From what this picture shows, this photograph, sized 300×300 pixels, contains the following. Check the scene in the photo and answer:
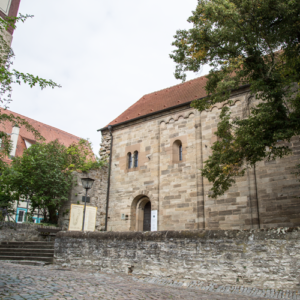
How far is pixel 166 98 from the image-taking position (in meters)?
19.9

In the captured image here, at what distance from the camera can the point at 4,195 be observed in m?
17.1

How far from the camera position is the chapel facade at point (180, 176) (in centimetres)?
1286

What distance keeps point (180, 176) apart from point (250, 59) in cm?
Answer: 777

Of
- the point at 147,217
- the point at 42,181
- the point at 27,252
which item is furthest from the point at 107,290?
the point at 42,181

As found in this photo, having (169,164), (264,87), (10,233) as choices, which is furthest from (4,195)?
(264,87)

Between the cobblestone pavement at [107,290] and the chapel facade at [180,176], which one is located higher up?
the chapel facade at [180,176]

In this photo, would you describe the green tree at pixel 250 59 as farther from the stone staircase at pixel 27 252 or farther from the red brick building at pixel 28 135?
the red brick building at pixel 28 135

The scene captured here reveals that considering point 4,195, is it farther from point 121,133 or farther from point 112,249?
point 112,249

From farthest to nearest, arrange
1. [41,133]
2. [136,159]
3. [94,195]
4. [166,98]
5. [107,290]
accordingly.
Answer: [41,133] → [166,98] → [136,159] → [94,195] → [107,290]

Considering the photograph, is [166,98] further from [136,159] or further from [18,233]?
[18,233]

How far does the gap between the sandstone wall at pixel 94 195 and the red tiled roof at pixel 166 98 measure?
3.91 meters

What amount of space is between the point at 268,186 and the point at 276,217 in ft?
4.38

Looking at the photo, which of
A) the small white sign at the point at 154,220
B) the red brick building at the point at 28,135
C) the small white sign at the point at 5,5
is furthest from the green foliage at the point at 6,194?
the red brick building at the point at 28,135

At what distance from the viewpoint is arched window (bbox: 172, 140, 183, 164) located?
16641 millimetres
